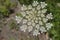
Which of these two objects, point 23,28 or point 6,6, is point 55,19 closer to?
point 23,28

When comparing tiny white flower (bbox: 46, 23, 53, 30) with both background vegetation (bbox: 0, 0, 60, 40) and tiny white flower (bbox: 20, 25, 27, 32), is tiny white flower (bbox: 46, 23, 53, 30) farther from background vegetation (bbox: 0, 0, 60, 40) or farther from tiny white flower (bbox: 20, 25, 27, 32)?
tiny white flower (bbox: 20, 25, 27, 32)

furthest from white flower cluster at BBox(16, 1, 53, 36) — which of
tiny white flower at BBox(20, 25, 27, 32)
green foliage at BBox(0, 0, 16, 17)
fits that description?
green foliage at BBox(0, 0, 16, 17)

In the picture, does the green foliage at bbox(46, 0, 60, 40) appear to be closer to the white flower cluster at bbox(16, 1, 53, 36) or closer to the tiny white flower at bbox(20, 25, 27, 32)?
the white flower cluster at bbox(16, 1, 53, 36)

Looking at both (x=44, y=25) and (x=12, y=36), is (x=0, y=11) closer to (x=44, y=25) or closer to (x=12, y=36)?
(x=12, y=36)

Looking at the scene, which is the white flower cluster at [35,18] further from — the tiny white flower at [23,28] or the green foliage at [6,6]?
the green foliage at [6,6]

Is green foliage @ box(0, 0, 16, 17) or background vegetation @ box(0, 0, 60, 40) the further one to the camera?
green foliage @ box(0, 0, 16, 17)

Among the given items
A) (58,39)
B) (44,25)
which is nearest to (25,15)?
(44,25)

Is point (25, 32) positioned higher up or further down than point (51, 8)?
further down

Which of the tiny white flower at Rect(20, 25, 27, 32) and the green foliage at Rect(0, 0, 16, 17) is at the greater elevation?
the green foliage at Rect(0, 0, 16, 17)
